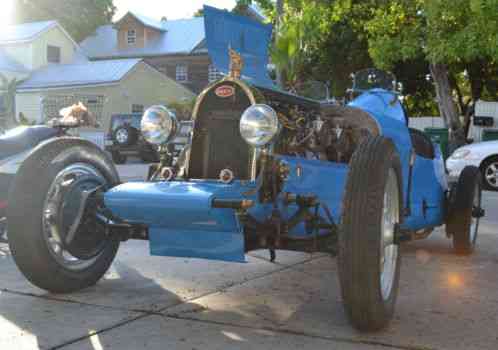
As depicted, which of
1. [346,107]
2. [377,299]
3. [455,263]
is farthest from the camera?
[455,263]

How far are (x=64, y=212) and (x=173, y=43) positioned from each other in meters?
43.2

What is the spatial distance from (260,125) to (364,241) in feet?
3.21

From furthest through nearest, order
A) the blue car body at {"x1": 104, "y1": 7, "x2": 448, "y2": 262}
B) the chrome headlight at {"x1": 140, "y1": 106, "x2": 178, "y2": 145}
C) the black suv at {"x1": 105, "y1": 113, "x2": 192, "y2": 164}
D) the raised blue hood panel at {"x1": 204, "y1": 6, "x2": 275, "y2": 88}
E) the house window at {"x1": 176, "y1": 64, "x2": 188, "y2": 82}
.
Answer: the house window at {"x1": 176, "y1": 64, "x2": 188, "y2": 82} < the black suv at {"x1": 105, "y1": 113, "x2": 192, "y2": 164} < the raised blue hood panel at {"x1": 204, "y1": 6, "x2": 275, "y2": 88} < the chrome headlight at {"x1": 140, "y1": 106, "x2": 178, "y2": 145} < the blue car body at {"x1": 104, "y1": 7, "x2": 448, "y2": 262}

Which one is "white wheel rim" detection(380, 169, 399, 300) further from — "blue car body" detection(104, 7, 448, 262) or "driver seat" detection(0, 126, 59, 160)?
"driver seat" detection(0, 126, 59, 160)

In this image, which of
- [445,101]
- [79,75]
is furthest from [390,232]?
[79,75]

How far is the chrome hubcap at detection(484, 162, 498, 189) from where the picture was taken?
537 inches

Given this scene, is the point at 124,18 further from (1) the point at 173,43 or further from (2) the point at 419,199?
(2) the point at 419,199

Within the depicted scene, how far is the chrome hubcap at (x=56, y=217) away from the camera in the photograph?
4.38 meters

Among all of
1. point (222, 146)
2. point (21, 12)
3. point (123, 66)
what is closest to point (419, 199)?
point (222, 146)

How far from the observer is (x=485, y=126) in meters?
25.0

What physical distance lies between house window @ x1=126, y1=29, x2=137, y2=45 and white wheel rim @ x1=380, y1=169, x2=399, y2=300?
45476 mm

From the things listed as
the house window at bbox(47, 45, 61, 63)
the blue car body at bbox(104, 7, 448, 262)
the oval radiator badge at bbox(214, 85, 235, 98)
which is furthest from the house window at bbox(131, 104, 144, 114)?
the oval radiator badge at bbox(214, 85, 235, 98)

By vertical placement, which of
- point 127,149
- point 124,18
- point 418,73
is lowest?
point 127,149

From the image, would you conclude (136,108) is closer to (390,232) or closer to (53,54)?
(53,54)
